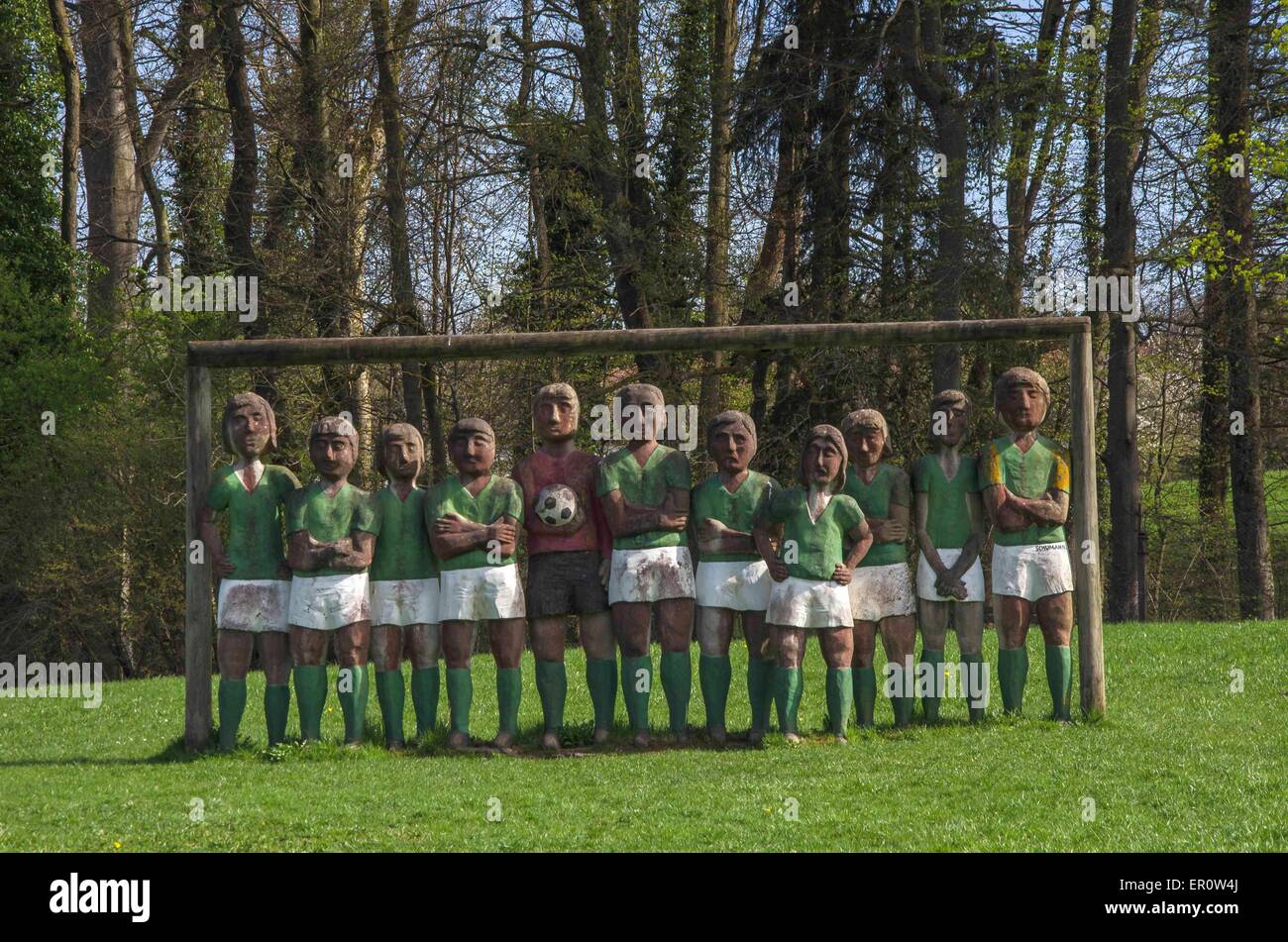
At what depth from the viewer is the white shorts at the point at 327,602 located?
9.27m

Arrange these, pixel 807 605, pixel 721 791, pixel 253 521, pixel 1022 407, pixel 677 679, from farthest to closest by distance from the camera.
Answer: pixel 1022 407 < pixel 677 679 < pixel 253 521 < pixel 807 605 < pixel 721 791

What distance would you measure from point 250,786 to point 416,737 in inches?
61.7

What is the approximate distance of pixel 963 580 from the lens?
9547mm

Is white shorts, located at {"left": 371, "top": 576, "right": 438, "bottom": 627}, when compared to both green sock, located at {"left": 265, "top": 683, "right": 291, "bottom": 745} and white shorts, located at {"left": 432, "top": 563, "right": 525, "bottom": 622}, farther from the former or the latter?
green sock, located at {"left": 265, "top": 683, "right": 291, "bottom": 745}

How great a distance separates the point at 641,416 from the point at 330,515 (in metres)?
2.04

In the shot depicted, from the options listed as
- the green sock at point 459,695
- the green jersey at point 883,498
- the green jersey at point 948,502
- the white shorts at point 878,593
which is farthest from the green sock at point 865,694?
the green sock at point 459,695

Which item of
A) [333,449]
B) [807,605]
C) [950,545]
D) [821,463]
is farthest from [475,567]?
[950,545]

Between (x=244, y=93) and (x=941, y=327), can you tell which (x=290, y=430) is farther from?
(x=941, y=327)

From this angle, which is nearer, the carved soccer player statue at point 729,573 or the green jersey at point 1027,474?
the carved soccer player statue at point 729,573

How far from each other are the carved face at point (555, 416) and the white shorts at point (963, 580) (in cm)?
247

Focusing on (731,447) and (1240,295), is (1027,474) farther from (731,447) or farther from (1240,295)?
(1240,295)

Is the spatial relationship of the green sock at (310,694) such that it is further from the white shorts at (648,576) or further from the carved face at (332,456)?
the white shorts at (648,576)

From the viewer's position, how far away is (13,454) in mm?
21766

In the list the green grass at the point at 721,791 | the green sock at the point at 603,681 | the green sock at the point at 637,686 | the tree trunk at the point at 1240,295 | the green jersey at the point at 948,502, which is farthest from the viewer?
the tree trunk at the point at 1240,295
